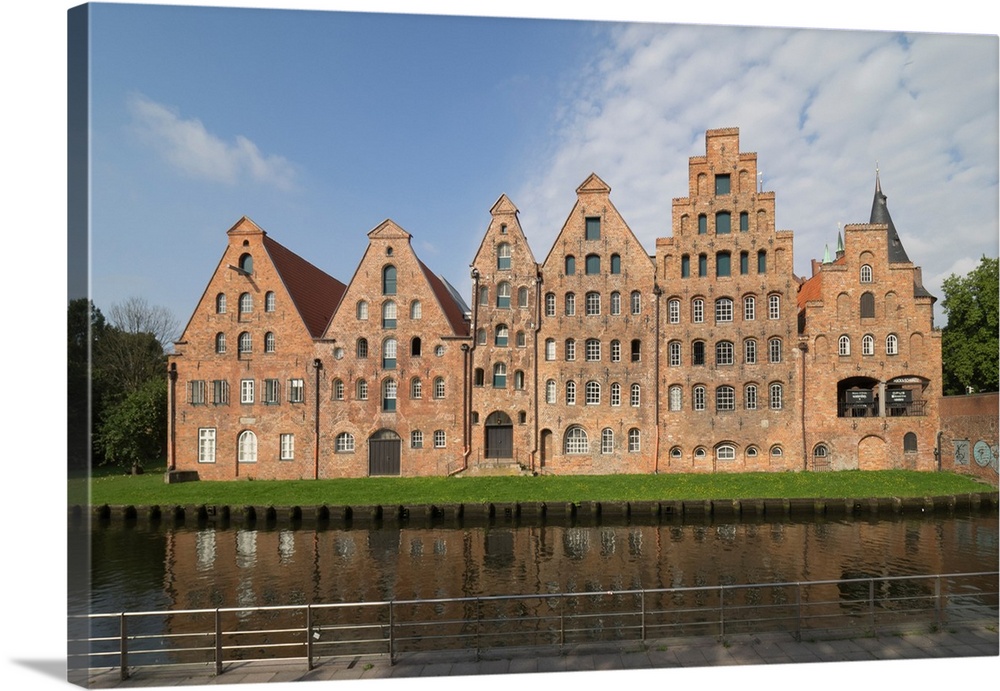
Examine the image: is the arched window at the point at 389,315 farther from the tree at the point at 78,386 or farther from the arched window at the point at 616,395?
the tree at the point at 78,386

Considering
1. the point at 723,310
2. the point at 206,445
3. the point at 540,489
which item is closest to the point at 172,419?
the point at 206,445

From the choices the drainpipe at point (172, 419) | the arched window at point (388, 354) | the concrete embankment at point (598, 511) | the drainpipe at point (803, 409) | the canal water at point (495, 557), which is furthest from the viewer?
the arched window at point (388, 354)

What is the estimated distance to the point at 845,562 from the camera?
16766mm

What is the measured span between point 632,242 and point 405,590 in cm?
2291

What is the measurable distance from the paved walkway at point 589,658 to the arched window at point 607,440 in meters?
21.8

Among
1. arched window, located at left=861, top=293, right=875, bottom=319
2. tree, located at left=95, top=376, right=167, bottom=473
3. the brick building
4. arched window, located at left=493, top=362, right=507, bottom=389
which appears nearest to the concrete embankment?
the brick building

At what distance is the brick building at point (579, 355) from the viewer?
1185 inches

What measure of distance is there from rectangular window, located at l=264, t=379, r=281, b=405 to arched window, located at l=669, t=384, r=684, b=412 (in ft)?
71.8

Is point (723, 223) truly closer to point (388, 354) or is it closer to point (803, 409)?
point (803, 409)

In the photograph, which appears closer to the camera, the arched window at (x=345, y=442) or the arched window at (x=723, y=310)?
the arched window at (x=723, y=310)

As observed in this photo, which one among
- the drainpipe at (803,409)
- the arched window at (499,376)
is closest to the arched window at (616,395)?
the arched window at (499,376)

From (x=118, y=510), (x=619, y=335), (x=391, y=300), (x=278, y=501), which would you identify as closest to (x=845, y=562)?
(x=619, y=335)

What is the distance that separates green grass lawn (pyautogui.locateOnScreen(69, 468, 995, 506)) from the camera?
2484cm

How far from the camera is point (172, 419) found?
3200cm
